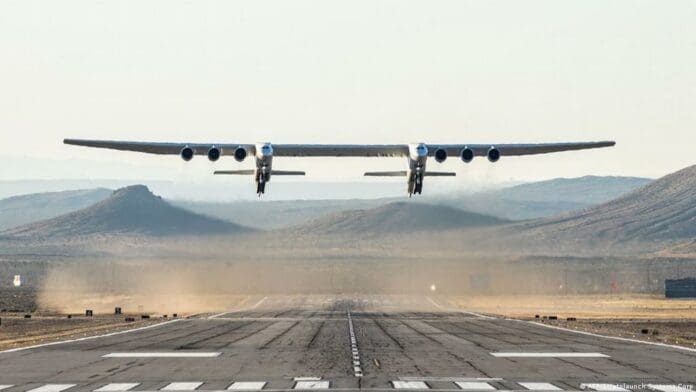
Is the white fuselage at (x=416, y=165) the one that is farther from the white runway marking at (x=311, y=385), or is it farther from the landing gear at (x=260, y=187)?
the white runway marking at (x=311, y=385)

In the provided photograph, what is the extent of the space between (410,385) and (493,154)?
108ft

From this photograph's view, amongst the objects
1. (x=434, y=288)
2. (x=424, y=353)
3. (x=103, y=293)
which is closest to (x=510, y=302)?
(x=434, y=288)

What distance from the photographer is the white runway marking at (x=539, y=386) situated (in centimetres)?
2903

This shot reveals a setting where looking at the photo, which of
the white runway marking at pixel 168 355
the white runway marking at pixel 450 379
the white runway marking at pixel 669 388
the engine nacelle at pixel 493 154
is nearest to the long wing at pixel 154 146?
the engine nacelle at pixel 493 154

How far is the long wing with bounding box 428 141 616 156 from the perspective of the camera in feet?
206

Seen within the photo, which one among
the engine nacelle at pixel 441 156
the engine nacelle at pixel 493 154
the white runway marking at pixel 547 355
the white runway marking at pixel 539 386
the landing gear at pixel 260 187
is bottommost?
the white runway marking at pixel 539 386

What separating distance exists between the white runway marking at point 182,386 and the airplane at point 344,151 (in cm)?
2716

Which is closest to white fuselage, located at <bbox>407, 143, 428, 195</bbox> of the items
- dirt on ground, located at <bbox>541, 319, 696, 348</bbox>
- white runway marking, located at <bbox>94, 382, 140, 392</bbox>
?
dirt on ground, located at <bbox>541, 319, 696, 348</bbox>

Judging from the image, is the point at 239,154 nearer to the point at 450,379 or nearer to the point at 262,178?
the point at 262,178

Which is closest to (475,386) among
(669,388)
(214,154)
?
(669,388)

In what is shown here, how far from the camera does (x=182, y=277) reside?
513 feet

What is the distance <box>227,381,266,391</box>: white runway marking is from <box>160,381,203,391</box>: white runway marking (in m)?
0.90

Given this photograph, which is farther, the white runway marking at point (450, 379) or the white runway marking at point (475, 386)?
the white runway marking at point (450, 379)

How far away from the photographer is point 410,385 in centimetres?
3034
